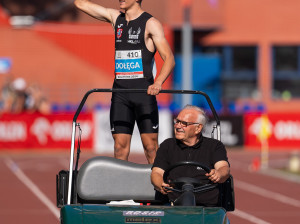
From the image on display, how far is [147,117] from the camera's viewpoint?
875 cm

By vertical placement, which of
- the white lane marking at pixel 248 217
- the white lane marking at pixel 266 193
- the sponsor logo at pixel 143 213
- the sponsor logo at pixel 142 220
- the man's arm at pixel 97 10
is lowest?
the white lane marking at pixel 248 217

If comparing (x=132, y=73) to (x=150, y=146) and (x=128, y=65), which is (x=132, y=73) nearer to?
(x=128, y=65)

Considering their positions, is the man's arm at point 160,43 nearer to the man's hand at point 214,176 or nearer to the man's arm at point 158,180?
the man's arm at point 158,180

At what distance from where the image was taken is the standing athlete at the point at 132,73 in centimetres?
867

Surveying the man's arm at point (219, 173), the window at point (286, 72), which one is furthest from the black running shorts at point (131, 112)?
the window at point (286, 72)

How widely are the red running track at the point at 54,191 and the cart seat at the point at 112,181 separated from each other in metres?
5.33

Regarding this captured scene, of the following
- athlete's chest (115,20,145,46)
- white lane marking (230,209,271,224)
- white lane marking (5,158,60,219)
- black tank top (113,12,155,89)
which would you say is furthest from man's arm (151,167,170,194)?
white lane marking (5,158,60,219)

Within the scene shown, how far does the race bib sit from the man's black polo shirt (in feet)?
4.03

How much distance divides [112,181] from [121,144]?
1008 millimetres

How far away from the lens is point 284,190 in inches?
733

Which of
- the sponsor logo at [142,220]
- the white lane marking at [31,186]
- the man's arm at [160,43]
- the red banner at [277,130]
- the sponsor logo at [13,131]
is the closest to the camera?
the sponsor logo at [142,220]

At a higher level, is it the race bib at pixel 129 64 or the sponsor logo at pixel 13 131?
the race bib at pixel 129 64

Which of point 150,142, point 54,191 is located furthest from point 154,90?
point 54,191

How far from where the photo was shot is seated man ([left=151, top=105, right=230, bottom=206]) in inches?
291
